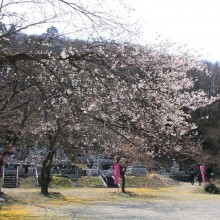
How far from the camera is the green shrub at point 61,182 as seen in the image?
32944mm

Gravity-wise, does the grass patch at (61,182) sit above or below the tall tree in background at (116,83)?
below

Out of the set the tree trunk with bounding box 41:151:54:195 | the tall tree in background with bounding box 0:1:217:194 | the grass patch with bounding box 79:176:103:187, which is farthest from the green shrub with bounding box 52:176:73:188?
the tall tree in background with bounding box 0:1:217:194

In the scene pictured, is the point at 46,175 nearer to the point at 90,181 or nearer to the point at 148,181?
the point at 90,181

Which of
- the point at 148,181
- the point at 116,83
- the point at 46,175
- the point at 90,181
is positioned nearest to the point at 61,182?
the point at 90,181

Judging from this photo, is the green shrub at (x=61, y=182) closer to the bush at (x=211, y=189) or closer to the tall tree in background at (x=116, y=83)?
the bush at (x=211, y=189)

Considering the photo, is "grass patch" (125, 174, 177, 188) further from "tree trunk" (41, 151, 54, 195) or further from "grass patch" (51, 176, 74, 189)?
"tree trunk" (41, 151, 54, 195)

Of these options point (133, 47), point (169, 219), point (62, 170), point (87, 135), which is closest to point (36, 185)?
point (62, 170)

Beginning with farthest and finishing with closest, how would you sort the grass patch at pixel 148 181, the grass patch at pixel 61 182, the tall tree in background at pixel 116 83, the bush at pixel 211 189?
1. the grass patch at pixel 148 181
2. the grass patch at pixel 61 182
3. the bush at pixel 211 189
4. the tall tree in background at pixel 116 83

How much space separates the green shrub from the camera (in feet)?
108

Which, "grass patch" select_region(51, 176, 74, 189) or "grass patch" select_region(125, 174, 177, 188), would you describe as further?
"grass patch" select_region(125, 174, 177, 188)

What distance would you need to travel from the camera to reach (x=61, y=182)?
33.5 m

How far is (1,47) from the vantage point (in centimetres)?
763

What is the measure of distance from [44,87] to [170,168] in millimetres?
44227

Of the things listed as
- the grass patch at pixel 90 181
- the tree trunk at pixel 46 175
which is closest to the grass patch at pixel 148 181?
the grass patch at pixel 90 181
